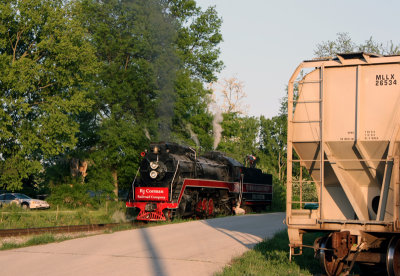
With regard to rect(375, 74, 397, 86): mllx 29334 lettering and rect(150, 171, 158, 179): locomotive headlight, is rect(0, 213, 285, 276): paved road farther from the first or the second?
rect(375, 74, 397, 86): mllx 29334 lettering

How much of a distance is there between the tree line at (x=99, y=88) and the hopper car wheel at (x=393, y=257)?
22927mm

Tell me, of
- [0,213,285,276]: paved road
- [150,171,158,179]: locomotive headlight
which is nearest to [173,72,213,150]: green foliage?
[150,171,158,179]: locomotive headlight

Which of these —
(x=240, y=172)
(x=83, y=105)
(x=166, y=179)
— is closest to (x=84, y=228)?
(x=166, y=179)

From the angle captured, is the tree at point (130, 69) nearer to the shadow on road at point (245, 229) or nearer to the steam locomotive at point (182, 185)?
the steam locomotive at point (182, 185)

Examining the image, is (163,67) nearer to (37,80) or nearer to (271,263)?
(37,80)

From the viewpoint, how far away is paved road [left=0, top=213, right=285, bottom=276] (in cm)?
1064

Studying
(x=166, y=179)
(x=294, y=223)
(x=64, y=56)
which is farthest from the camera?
(x=64, y=56)

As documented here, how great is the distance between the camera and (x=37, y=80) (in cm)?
3053

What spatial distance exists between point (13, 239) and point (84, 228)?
127 inches

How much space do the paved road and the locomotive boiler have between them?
2641mm

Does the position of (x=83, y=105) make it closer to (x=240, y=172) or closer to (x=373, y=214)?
(x=240, y=172)

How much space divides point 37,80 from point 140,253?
20.8 meters

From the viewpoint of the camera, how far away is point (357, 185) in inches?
410

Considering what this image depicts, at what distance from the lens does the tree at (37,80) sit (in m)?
28.5
